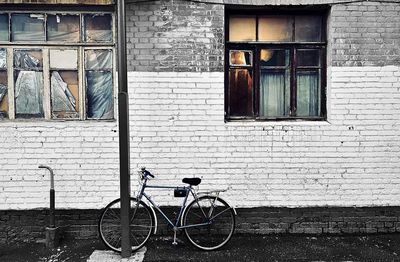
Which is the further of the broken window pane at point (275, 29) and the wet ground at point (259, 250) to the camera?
the broken window pane at point (275, 29)

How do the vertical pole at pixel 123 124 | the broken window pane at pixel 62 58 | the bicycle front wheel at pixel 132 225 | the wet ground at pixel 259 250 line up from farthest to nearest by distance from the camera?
the broken window pane at pixel 62 58
the bicycle front wheel at pixel 132 225
the wet ground at pixel 259 250
the vertical pole at pixel 123 124

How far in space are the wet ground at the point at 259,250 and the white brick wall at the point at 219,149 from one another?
546 millimetres

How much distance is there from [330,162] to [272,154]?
3.02 ft

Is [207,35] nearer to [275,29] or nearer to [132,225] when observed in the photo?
[275,29]

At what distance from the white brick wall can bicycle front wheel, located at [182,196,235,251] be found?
1.29 feet

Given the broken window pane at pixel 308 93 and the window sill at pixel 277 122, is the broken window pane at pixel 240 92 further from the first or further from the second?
the broken window pane at pixel 308 93

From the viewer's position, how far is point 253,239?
5.91 metres

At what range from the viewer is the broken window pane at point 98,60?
602cm

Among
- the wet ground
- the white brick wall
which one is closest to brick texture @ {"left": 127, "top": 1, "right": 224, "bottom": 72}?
the white brick wall

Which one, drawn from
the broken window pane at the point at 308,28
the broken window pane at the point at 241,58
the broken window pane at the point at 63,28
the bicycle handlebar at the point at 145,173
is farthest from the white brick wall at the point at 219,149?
the broken window pane at the point at 63,28

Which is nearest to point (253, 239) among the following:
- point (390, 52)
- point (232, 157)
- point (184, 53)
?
point (232, 157)

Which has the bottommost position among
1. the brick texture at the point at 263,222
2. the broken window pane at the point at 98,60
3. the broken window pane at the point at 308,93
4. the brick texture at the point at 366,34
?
the brick texture at the point at 263,222

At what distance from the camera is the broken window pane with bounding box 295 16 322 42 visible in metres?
6.23

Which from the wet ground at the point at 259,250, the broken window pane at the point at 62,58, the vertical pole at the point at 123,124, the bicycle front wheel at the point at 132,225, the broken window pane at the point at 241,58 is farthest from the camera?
the broken window pane at the point at 241,58
